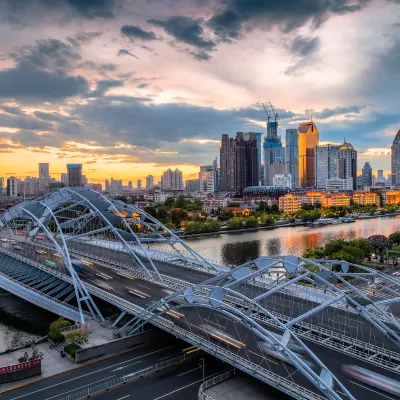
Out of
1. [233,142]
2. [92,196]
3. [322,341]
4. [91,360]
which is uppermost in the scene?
[233,142]

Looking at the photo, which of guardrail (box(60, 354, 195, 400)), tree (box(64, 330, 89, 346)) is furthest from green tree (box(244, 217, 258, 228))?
guardrail (box(60, 354, 195, 400))

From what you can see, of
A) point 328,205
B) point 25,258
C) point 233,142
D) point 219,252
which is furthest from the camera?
point 233,142

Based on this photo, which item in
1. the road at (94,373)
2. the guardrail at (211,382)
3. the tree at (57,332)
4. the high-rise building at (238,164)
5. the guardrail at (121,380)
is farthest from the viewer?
the high-rise building at (238,164)

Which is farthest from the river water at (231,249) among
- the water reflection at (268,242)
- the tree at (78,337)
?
the tree at (78,337)

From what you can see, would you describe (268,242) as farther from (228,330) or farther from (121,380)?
(121,380)

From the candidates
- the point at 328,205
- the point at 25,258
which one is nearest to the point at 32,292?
the point at 25,258

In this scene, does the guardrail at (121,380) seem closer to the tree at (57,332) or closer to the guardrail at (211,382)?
the guardrail at (211,382)

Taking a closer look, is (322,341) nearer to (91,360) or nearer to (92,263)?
(91,360)

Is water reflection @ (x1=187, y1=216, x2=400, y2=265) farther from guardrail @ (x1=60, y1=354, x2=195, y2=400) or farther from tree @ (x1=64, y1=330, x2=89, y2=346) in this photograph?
guardrail @ (x1=60, y1=354, x2=195, y2=400)
